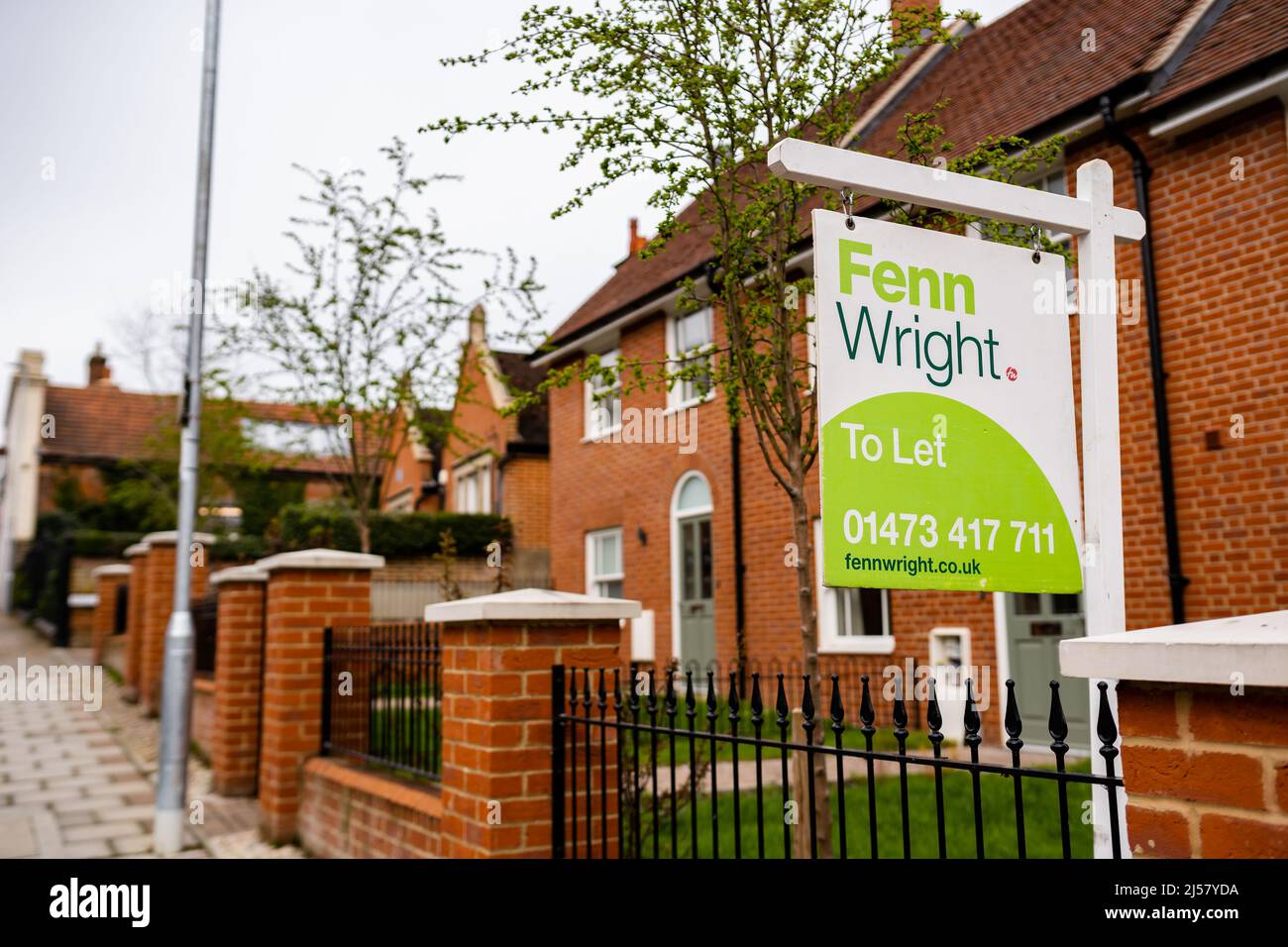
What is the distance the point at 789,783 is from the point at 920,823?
1951 mm

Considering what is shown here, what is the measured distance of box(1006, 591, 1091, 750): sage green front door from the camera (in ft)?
31.8

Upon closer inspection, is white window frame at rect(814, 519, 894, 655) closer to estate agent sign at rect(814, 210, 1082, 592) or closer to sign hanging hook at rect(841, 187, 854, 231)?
estate agent sign at rect(814, 210, 1082, 592)

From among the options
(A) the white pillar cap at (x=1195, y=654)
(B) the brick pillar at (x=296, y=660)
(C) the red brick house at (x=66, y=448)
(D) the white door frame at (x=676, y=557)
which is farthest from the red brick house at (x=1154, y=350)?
(C) the red brick house at (x=66, y=448)

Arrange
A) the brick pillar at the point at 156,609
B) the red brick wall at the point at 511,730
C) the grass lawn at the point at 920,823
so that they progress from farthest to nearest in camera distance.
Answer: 1. the brick pillar at the point at 156,609
2. the grass lawn at the point at 920,823
3. the red brick wall at the point at 511,730

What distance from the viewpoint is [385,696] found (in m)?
6.20

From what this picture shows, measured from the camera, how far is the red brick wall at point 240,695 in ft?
28.1

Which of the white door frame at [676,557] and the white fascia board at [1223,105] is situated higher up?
the white fascia board at [1223,105]

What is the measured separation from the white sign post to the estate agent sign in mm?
63

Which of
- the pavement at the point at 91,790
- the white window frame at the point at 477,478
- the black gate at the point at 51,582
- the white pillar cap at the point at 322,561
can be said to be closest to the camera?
the pavement at the point at 91,790

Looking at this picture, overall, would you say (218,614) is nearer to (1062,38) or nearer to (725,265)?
(725,265)

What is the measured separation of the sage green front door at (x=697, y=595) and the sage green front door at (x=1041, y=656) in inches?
200

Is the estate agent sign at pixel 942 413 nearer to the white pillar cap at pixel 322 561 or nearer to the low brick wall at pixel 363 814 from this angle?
the low brick wall at pixel 363 814

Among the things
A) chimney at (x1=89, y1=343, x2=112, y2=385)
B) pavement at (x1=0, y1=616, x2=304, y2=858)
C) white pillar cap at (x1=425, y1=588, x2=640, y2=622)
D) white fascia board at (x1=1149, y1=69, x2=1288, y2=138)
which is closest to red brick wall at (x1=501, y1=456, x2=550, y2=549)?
pavement at (x1=0, y1=616, x2=304, y2=858)
